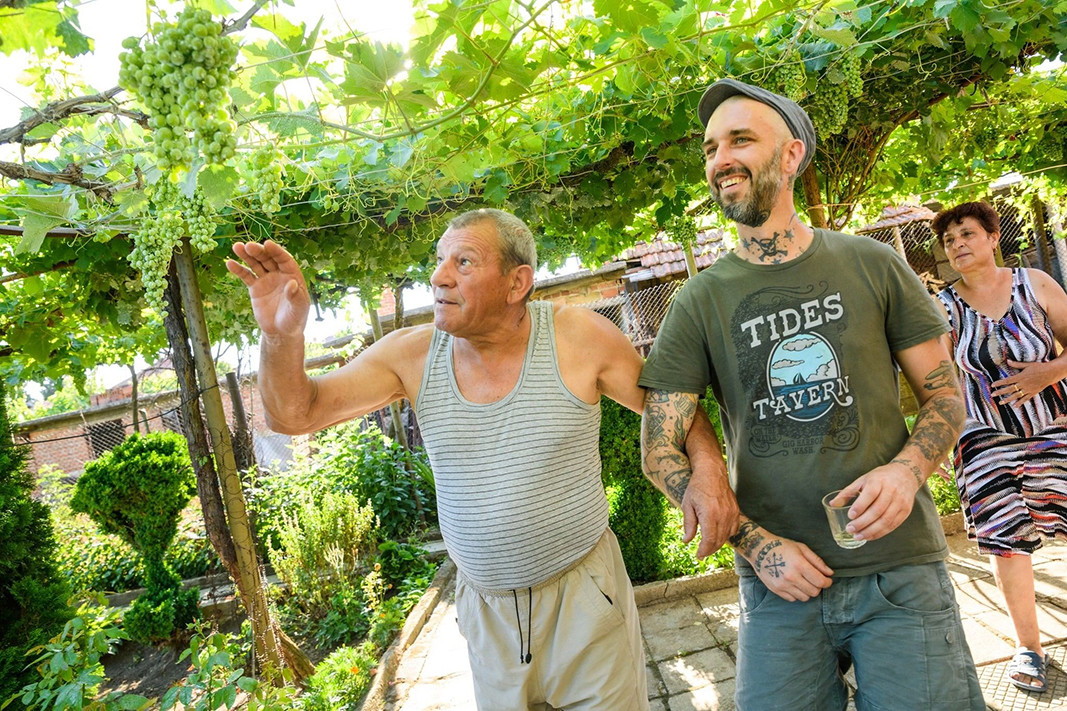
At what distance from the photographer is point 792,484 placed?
1.63 metres

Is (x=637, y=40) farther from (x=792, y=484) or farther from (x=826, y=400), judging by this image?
(x=792, y=484)

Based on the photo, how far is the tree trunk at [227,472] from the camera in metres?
3.22

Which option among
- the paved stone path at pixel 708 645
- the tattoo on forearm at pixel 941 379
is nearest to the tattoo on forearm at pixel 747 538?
the tattoo on forearm at pixel 941 379

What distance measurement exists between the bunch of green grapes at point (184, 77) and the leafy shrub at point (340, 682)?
2.72 metres

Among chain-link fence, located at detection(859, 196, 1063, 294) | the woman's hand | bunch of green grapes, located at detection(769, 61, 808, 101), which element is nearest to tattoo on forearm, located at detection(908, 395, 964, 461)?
the woman's hand

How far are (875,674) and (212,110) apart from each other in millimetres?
1755

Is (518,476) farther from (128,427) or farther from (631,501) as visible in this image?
(128,427)

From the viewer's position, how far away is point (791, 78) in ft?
8.52

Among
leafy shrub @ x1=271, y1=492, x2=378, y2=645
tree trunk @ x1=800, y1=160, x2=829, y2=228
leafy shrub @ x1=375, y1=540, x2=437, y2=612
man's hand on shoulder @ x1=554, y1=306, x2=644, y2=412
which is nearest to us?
man's hand on shoulder @ x1=554, y1=306, x2=644, y2=412

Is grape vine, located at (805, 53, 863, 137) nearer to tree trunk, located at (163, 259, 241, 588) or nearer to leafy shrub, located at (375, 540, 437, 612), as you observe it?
tree trunk, located at (163, 259, 241, 588)

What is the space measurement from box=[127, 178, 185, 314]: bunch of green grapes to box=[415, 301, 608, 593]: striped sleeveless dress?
1.04m

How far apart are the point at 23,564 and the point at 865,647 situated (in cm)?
375

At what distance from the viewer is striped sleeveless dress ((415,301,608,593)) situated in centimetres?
184

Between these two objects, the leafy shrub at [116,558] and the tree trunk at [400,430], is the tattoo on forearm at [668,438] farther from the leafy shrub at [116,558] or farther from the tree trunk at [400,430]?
the leafy shrub at [116,558]
